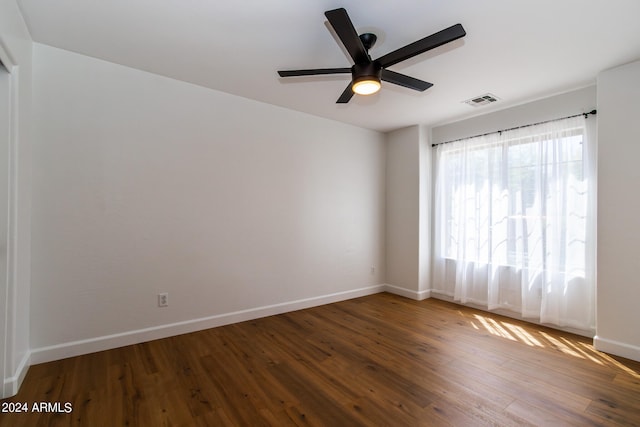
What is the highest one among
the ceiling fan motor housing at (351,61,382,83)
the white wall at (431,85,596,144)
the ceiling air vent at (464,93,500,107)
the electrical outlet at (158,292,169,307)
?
the ceiling air vent at (464,93,500,107)

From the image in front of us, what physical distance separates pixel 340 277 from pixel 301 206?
1.24m

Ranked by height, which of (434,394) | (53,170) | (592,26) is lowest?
(434,394)

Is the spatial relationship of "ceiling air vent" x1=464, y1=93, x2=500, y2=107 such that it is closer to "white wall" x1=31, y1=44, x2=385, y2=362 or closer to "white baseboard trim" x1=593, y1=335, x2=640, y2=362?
"white wall" x1=31, y1=44, x2=385, y2=362

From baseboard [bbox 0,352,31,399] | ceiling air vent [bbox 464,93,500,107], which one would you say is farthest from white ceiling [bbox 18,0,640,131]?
baseboard [bbox 0,352,31,399]

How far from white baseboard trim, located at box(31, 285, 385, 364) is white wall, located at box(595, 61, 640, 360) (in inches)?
115

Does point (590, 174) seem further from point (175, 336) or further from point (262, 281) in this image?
point (175, 336)

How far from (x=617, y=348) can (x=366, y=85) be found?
10.6 feet

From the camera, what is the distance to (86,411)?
5.88 feet

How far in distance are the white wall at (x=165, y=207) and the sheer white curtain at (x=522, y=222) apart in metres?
1.68

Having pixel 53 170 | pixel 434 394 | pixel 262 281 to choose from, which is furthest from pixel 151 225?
pixel 434 394

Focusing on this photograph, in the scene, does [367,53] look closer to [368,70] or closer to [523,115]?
[368,70]

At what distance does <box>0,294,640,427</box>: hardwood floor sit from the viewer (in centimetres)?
178

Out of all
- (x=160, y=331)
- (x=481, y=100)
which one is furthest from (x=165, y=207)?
(x=481, y=100)

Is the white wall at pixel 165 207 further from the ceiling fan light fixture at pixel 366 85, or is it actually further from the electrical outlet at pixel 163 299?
the ceiling fan light fixture at pixel 366 85
